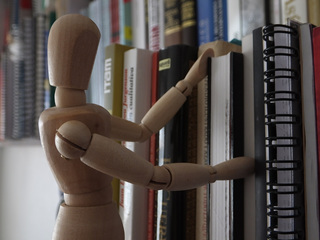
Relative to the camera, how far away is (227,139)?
394 millimetres

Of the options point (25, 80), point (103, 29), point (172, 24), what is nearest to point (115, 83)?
point (172, 24)

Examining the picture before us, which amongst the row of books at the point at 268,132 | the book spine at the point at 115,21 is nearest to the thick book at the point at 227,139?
the row of books at the point at 268,132

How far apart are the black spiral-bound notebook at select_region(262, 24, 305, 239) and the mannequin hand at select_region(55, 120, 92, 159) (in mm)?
184

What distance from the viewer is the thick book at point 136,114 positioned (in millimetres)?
462

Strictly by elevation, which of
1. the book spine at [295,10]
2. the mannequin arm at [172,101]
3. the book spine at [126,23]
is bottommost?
the mannequin arm at [172,101]

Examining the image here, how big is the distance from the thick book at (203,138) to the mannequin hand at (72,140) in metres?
0.17

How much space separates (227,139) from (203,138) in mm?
51

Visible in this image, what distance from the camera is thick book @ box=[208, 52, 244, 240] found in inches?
15.0

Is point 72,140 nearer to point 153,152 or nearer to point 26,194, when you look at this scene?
point 153,152

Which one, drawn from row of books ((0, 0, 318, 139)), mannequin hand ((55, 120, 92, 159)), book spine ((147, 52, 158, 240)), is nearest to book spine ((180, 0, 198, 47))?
row of books ((0, 0, 318, 139))

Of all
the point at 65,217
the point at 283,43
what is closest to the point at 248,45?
the point at 283,43

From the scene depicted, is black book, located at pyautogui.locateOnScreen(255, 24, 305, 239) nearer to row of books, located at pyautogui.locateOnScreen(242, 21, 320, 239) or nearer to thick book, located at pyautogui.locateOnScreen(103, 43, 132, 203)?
row of books, located at pyautogui.locateOnScreen(242, 21, 320, 239)

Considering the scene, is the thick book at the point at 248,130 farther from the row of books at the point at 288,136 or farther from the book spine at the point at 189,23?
the book spine at the point at 189,23

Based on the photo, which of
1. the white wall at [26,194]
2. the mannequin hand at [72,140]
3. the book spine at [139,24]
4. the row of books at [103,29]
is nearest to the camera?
the mannequin hand at [72,140]
